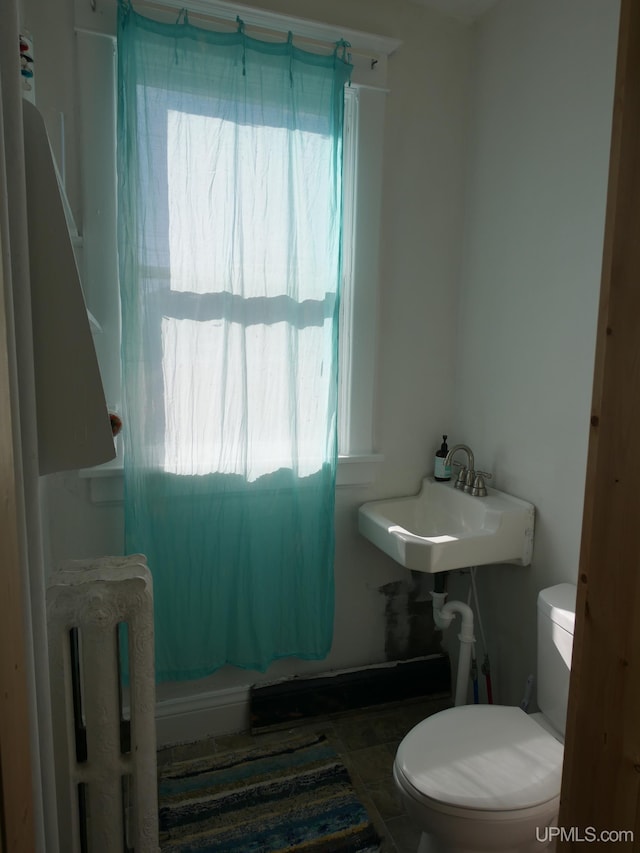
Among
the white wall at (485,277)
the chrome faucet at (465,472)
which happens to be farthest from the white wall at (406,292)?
the chrome faucet at (465,472)

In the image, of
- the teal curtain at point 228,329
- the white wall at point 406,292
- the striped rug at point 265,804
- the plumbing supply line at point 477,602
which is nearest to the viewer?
the striped rug at point 265,804

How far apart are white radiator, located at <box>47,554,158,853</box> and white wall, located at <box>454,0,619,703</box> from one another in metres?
1.29

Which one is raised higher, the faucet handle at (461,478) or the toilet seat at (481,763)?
the faucet handle at (461,478)

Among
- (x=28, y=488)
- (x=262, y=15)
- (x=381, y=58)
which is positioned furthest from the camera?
(x=381, y=58)

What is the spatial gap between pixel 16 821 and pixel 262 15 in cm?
216

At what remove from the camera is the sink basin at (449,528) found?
1.82m

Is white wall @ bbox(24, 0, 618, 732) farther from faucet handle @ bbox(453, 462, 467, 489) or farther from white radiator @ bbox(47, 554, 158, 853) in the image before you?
white radiator @ bbox(47, 554, 158, 853)

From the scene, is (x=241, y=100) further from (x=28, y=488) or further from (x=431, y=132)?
(x=28, y=488)

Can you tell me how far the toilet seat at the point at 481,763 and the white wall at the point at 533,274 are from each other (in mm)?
492

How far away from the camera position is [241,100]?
1.82 m

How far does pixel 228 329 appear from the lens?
1882 mm

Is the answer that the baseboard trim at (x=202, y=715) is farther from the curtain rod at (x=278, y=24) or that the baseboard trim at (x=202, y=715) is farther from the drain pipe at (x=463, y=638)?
the curtain rod at (x=278, y=24)

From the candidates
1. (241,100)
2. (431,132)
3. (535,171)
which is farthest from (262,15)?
(535,171)

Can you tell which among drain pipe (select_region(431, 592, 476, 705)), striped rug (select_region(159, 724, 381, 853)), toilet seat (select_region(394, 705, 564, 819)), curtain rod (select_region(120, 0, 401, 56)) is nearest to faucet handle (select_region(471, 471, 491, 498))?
drain pipe (select_region(431, 592, 476, 705))
